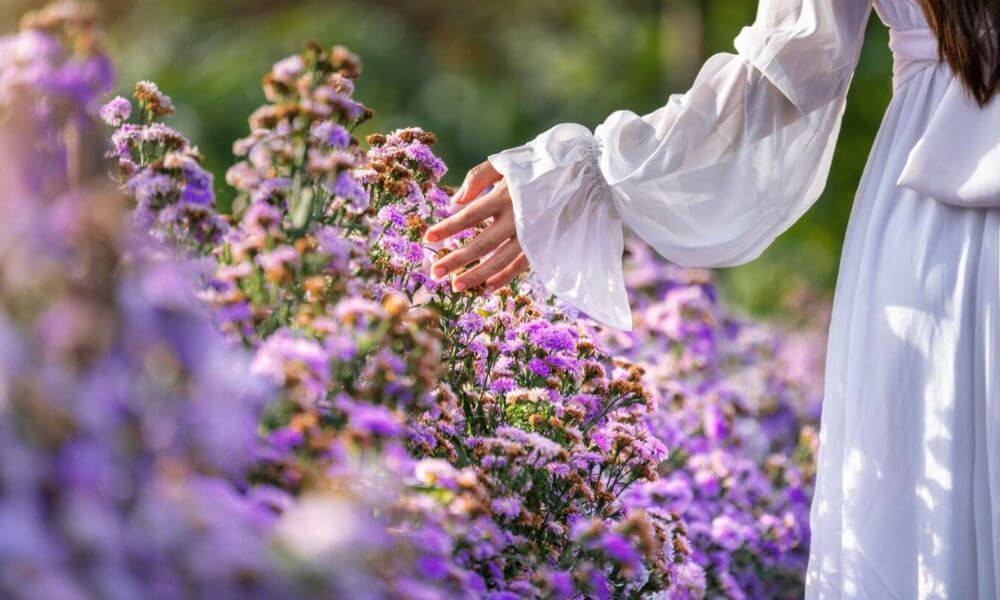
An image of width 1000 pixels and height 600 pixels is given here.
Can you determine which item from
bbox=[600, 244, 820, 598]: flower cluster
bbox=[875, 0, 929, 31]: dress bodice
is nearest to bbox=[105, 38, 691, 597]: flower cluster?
bbox=[600, 244, 820, 598]: flower cluster

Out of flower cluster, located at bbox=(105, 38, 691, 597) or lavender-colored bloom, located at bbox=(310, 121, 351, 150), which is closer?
flower cluster, located at bbox=(105, 38, 691, 597)

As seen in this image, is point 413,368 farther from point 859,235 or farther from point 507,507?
point 859,235

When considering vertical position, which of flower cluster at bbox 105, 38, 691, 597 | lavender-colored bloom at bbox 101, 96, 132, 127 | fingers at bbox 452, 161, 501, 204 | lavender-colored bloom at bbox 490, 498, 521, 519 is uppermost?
lavender-colored bloom at bbox 101, 96, 132, 127

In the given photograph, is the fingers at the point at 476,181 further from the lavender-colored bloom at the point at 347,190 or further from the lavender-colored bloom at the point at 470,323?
the lavender-colored bloom at the point at 347,190

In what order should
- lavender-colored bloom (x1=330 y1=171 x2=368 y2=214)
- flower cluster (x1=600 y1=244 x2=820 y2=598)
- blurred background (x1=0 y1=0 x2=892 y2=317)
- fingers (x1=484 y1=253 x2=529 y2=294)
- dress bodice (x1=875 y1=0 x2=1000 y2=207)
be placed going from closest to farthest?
lavender-colored bloom (x1=330 y1=171 x2=368 y2=214)
dress bodice (x1=875 y1=0 x2=1000 y2=207)
fingers (x1=484 y1=253 x2=529 y2=294)
flower cluster (x1=600 y1=244 x2=820 y2=598)
blurred background (x1=0 y1=0 x2=892 y2=317)

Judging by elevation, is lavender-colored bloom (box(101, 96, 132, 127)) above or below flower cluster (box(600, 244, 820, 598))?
above

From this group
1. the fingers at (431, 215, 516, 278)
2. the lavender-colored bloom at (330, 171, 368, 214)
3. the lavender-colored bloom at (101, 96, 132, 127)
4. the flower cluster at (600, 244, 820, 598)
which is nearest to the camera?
the lavender-colored bloom at (330, 171, 368, 214)

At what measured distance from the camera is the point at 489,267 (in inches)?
80.6

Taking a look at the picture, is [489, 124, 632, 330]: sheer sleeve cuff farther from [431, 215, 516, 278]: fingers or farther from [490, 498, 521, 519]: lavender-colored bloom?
[490, 498, 521, 519]: lavender-colored bloom

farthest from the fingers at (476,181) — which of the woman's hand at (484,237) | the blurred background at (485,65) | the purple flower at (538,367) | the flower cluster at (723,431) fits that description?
the blurred background at (485,65)

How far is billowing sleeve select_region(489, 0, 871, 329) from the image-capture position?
2031 mm

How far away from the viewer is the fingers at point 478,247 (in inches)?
77.6

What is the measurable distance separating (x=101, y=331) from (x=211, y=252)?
72cm

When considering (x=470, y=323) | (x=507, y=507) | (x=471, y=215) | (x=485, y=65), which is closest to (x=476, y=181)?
(x=471, y=215)
